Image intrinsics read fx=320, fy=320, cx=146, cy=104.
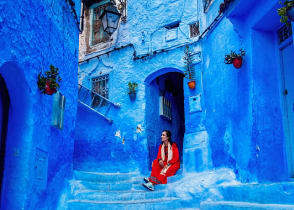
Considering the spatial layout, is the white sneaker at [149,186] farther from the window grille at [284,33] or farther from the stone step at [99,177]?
the window grille at [284,33]

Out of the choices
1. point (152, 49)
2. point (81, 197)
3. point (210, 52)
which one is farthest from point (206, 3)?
point (81, 197)

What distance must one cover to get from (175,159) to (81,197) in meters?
2.39

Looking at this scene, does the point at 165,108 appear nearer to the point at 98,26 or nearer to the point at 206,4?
the point at 206,4

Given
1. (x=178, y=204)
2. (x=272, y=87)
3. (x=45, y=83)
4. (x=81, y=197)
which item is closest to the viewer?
(x=45, y=83)

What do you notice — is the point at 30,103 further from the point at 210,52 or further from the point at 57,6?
the point at 210,52

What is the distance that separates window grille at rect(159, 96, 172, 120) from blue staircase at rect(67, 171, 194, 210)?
3.26 m

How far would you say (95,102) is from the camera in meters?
9.83

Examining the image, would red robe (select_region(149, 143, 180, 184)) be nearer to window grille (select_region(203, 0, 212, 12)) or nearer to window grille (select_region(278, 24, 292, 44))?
window grille (select_region(278, 24, 292, 44))

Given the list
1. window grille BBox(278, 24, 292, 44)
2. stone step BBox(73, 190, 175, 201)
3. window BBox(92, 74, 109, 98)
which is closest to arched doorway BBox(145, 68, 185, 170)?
window BBox(92, 74, 109, 98)

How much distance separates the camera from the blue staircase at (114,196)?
5672 mm

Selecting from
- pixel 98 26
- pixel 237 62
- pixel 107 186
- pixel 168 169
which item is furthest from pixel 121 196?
pixel 98 26

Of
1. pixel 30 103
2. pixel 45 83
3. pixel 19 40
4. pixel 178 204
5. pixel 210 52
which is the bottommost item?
pixel 178 204

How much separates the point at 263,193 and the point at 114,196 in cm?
296

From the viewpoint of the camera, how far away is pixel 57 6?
5723mm
